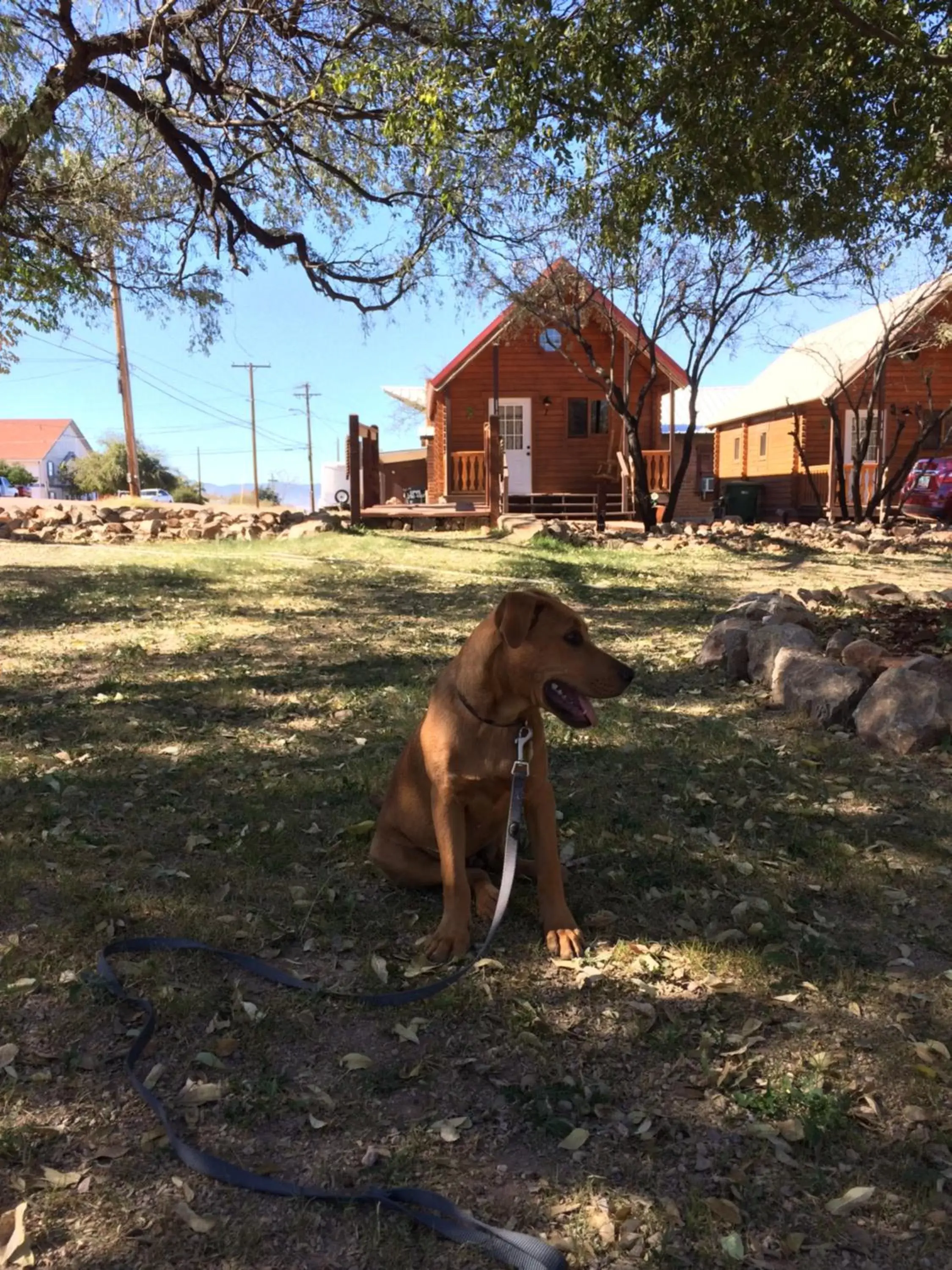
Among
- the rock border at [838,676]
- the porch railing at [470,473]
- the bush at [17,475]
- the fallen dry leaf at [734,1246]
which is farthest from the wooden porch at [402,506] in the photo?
the bush at [17,475]

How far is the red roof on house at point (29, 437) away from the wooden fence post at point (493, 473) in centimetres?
8650

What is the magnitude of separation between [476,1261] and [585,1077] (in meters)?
0.66

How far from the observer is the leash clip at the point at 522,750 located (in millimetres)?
2863

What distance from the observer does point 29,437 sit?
321 feet

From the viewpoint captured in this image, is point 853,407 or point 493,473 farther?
point 853,407

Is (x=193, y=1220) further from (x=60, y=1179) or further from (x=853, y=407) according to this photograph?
(x=853, y=407)

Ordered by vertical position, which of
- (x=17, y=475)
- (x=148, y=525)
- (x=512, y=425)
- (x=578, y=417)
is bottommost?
(x=148, y=525)

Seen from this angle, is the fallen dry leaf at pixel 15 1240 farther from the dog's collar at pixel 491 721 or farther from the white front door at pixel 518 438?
the white front door at pixel 518 438

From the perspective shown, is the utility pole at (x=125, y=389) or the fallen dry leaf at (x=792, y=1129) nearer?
the fallen dry leaf at (x=792, y=1129)

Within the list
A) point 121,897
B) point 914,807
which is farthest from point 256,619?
point 914,807

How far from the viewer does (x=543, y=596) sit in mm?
2951

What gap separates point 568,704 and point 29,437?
109 metres

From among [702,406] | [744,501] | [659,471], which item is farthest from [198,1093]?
[702,406]

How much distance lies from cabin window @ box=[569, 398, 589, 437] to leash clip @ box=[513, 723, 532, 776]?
22.7 metres
